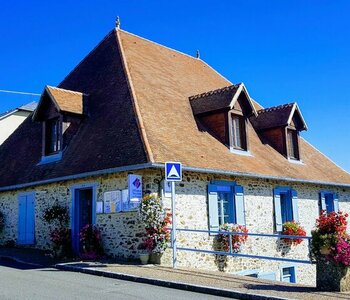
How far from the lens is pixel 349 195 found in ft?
65.2

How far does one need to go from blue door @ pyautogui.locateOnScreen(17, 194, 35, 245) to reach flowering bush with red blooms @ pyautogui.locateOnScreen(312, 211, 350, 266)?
33.0ft

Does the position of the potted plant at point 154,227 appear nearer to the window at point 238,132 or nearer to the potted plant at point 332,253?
the potted plant at point 332,253

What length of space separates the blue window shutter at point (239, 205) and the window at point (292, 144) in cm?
481

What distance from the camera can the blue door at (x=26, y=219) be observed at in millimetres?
14923

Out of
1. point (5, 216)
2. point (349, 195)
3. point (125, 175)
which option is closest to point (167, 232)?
point (125, 175)

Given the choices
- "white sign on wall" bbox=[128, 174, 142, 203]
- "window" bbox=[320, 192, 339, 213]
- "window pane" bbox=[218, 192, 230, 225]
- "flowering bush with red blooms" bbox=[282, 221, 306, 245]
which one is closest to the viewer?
"white sign on wall" bbox=[128, 174, 142, 203]

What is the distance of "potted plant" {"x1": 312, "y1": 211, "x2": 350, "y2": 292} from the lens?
750 centimetres

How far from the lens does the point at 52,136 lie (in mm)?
15297

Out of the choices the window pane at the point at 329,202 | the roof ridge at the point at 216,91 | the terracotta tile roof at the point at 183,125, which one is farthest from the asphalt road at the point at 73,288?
the window pane at the point at 329,202

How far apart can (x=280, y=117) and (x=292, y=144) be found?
1311 mm

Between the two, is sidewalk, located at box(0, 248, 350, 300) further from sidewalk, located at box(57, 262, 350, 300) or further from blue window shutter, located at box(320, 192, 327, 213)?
blue window shutter, located at box(320, 192, 327, 213)

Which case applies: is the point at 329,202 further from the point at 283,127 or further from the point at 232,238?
the point at 232,238

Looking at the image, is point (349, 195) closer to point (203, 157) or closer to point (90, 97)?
point (203, 157)

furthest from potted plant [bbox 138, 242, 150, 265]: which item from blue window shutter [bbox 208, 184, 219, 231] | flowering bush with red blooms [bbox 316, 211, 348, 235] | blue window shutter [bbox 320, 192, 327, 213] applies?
blue window shutter [bbox 320, 192, 327, 213]
